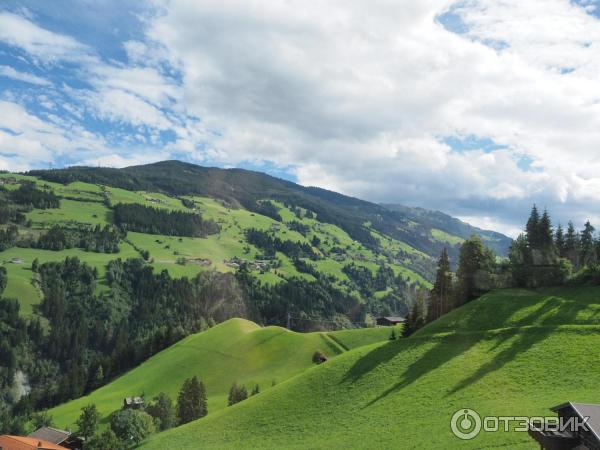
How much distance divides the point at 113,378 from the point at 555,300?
154 metres

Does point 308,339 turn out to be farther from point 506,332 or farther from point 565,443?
point 565,443

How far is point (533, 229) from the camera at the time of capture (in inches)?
4190

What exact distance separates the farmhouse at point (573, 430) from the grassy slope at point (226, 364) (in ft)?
290

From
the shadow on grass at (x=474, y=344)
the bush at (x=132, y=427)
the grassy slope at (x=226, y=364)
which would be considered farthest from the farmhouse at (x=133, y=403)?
the shadow on grass at (x=474, y=344)

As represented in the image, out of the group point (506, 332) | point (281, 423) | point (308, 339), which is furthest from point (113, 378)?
point (506, 332)

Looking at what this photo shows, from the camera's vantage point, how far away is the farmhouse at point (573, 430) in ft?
113

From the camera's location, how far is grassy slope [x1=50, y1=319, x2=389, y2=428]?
132500mm

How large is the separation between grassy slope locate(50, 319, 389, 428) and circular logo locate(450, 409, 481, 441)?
Answer: 232ft

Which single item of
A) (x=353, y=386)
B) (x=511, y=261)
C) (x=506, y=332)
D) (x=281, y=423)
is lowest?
(x=281, y=423)

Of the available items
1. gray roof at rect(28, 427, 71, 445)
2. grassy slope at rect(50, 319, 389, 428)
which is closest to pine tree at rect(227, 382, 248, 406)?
grassy slope at rect(50, 319, 389, 428)

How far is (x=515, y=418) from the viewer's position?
50.5 m

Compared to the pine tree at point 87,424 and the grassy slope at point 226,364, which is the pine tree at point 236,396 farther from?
the pine tree at point 87,424

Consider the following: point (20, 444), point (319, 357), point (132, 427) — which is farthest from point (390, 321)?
point (20, 444)

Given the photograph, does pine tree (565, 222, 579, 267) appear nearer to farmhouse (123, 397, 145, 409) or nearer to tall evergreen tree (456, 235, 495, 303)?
tall evergreen tree (456, 235, 495, 303)
